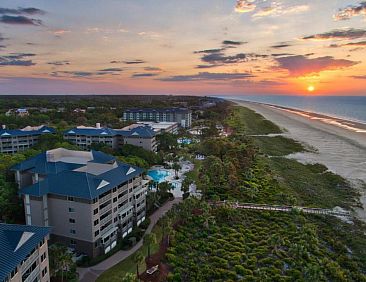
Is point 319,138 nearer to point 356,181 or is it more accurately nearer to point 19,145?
point 356,181

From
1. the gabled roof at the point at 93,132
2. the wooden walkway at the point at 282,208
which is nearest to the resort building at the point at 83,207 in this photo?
the wooden walkway at the point at 282,208

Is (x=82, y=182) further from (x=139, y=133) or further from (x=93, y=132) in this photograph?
(x=93, y=132)

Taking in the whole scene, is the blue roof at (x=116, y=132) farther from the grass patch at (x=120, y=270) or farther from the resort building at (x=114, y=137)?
the grass patch at (x=120, y=270)

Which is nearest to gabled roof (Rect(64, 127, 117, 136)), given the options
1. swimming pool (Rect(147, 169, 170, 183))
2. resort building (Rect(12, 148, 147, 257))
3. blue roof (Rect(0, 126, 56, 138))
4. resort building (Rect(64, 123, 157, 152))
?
resort building (Rect(64, 123, 157, 152))

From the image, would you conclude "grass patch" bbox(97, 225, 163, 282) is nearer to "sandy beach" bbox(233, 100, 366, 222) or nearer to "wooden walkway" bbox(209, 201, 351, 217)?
"wooden walkway" bbox(209, 201, 351, 217)

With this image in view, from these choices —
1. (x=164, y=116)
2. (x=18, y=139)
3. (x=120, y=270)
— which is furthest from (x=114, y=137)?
(x=164, y=116)

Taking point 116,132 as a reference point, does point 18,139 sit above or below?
below

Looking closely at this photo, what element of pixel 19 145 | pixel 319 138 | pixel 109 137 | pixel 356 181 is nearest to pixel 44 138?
pixel 19 145
